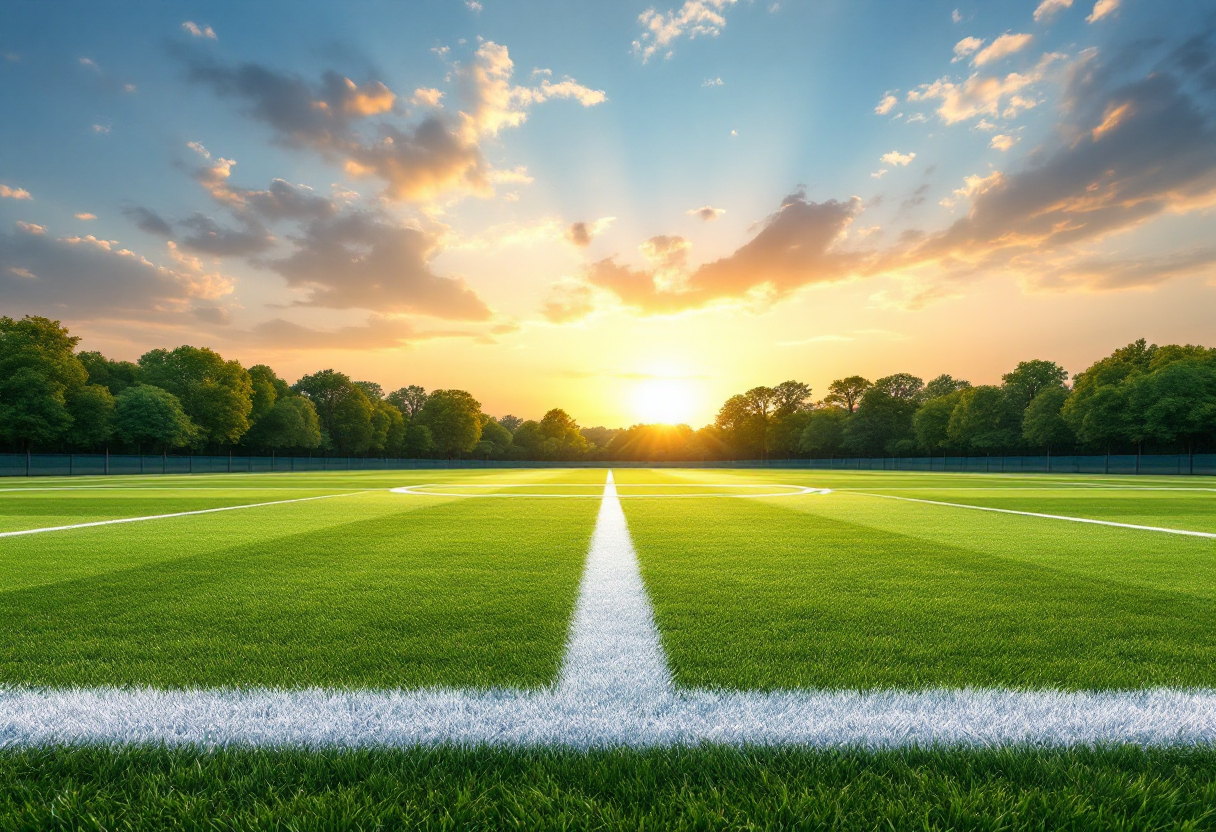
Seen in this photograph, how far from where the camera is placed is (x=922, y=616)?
3016mm

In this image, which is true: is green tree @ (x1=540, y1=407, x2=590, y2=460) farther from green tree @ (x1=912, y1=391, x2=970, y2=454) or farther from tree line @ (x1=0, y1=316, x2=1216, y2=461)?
green tree @ (x1=912, y1=391, x2=970, y2=454)

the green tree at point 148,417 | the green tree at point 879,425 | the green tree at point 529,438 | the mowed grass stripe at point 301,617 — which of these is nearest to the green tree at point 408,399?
the green tree at point 529,438

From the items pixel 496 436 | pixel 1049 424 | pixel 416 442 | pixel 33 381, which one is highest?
pixel 33 381

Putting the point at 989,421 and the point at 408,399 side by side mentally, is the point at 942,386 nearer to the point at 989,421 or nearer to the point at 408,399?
the point at 989,421

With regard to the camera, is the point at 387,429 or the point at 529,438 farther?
the point at 529,438

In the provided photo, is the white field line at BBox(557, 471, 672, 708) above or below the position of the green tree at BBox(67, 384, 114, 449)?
below

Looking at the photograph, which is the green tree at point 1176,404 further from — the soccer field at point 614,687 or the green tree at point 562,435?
the green tree at point 562,435

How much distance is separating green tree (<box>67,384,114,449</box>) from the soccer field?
54.1 m

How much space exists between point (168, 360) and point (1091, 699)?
229 ft

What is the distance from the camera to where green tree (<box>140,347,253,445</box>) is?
53969 mm

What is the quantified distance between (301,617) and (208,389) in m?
60.9

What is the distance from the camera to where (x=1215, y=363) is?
4956cm

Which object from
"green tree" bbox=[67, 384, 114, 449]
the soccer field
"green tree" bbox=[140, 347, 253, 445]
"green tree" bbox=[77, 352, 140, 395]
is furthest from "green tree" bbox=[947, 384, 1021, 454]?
"green tree" bbox=[77, 352, 140, 395]

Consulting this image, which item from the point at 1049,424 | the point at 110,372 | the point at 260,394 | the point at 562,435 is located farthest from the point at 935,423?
the point at 110,372
